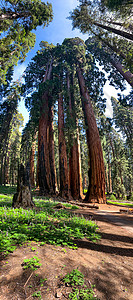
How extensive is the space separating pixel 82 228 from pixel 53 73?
1756cm

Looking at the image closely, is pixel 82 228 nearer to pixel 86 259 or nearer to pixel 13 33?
pixel 86 259

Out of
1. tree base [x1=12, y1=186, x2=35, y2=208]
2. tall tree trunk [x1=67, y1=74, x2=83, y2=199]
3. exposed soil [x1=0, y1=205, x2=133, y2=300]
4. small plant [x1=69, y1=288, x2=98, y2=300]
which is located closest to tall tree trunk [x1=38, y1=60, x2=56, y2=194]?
tall tree trunk [x1=67, y1=74, x2=83, y2=199]

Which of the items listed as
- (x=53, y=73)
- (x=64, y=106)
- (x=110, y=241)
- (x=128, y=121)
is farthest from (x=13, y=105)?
(x=110, y=241)

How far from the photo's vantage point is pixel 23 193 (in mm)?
5934

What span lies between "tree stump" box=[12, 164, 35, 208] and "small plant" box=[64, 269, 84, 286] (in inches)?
165

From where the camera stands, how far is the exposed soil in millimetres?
1669

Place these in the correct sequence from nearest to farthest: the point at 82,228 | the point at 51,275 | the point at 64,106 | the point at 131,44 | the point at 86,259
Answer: the point at 51,275 < the point at 86,259 < the point at 82,228 < the point at 131,44 < the point at 64,106

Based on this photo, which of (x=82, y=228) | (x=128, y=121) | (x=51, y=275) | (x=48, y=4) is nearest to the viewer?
(x=51, y=275)

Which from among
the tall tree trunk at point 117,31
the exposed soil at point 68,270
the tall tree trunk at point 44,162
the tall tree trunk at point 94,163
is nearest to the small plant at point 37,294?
the exposed soil at point 68,270

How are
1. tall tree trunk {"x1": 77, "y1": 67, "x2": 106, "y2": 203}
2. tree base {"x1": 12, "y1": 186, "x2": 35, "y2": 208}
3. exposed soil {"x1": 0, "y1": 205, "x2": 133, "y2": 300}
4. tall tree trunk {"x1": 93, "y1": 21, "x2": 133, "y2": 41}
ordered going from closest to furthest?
exposed soil {"x1": 0, "y1": 205, "x2": 133, "y2": 300} → tree base {"x1": 12, "y1": 186, "x2": 35, "y2": 208} → tall tree trunk {"x1": 93, "y1": 21, "x2": 133, "y2": 41} → tall tree trunk {"x1": 77, "y1": 67, "x2": 106, "y2": 203}

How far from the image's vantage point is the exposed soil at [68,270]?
167 centimetres

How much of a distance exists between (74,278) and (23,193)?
4.51 m

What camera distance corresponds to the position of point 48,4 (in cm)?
1189

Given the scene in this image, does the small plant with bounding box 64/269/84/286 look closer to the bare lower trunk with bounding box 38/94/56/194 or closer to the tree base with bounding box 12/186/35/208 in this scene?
the tree base with bounding box 12/186/35/208
